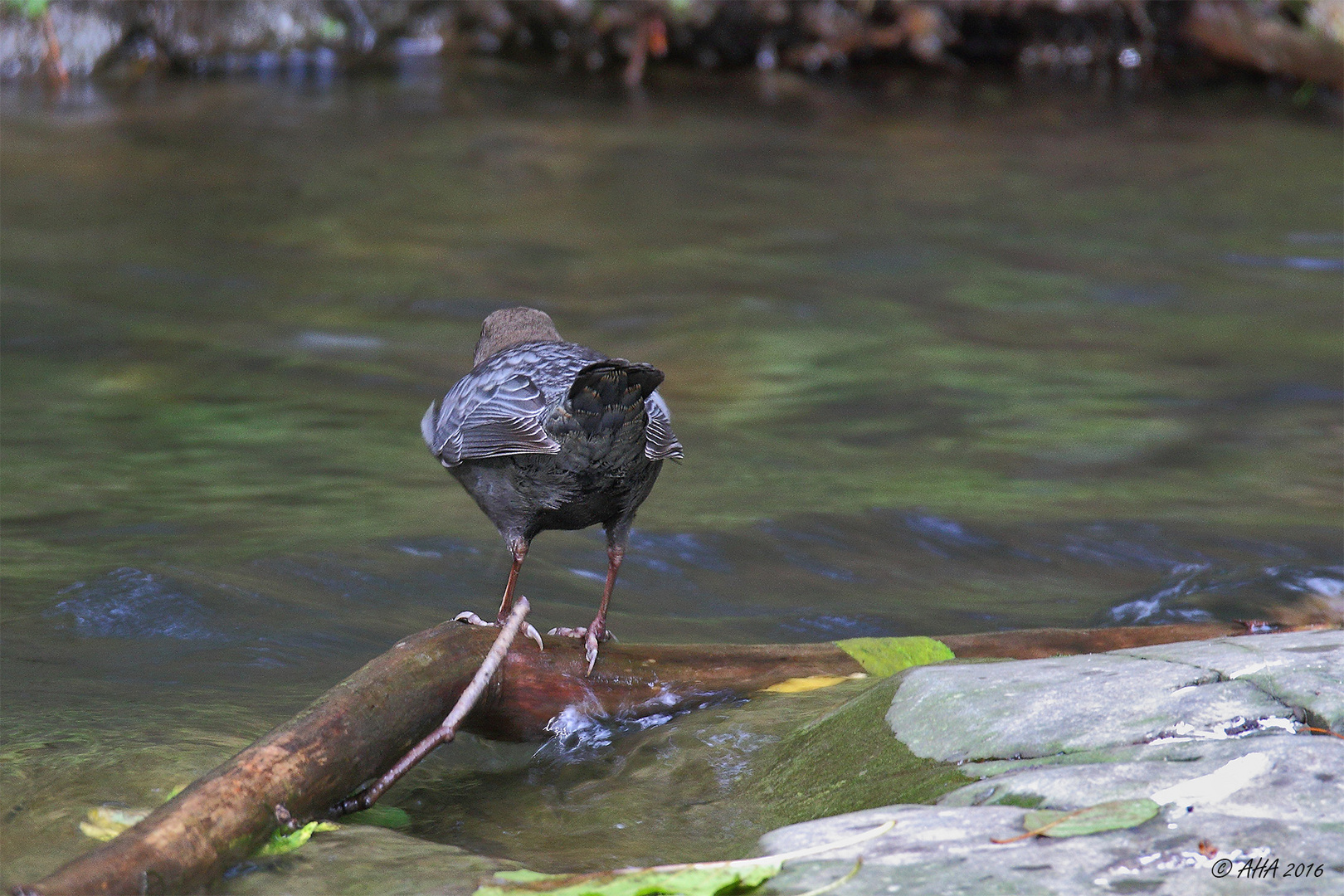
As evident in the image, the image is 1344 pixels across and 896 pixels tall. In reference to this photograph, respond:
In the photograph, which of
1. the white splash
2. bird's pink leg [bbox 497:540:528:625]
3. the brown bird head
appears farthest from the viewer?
the brown bird head

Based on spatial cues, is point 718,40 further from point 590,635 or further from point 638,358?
point 590,635

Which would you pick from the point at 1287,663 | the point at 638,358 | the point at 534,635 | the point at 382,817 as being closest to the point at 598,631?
the point at 534,635

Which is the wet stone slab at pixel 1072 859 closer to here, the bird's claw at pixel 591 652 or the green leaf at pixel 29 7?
the bird's claw at pixel 591 652

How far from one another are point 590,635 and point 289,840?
3.71 ft

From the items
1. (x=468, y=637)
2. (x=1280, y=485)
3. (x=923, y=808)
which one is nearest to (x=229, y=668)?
(x=468, y=637)

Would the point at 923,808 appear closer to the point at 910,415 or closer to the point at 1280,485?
the point at 1280,485

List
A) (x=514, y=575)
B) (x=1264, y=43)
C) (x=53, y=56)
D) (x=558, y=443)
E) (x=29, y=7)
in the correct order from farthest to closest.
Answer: (x=1264, y=43) → (x=53, y=56) → (x=29, y=7) → (x=514, y=575) → (x=558, y=443)

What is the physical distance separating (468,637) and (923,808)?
129cm

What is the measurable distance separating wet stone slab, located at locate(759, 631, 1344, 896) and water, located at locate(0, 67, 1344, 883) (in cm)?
56

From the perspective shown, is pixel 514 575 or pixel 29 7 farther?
pixel 29 7

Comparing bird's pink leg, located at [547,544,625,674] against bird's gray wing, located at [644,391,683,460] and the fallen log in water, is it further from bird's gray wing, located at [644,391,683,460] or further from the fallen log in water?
bird's gray wing, located at [644,391,683,460]

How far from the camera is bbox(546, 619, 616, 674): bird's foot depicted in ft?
11.7

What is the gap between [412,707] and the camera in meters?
3.04

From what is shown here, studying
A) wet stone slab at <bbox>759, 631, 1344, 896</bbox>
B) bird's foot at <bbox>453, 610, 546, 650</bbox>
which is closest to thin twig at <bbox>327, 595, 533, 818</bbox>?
bird's foot at <bbox>453, 610, 546, 650</bbox>
